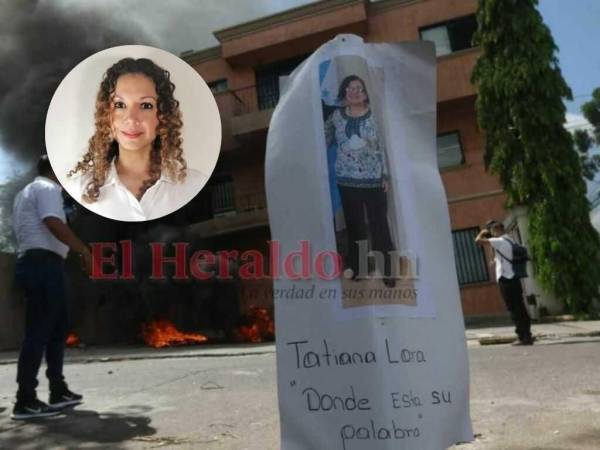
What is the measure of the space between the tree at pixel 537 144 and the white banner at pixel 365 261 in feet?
25.0

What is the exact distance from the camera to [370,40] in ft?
41.9

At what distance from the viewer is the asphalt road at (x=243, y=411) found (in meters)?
2.40

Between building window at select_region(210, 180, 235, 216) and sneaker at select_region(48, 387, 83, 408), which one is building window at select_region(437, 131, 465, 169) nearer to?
building window at select_region(210, 180, 235, 216)

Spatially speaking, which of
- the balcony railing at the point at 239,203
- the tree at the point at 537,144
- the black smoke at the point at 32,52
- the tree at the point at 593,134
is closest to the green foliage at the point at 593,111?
the tree at the point at 593,134

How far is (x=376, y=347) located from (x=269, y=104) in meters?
12.9

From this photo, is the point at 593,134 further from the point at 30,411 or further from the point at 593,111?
the point at 30,411

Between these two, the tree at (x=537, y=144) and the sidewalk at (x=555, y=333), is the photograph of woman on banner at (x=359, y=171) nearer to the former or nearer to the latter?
the sidewalk at (x=555, y=333)

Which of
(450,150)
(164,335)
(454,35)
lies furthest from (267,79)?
(164,335)

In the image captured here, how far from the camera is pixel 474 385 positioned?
354 centimetres

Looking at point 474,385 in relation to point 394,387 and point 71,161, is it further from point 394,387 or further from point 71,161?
point 71,161

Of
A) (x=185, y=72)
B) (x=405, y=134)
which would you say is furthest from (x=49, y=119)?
(x=405, y=134)

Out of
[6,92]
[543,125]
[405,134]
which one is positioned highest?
[543,125]

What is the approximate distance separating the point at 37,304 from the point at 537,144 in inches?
314

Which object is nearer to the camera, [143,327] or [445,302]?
[445,302]
